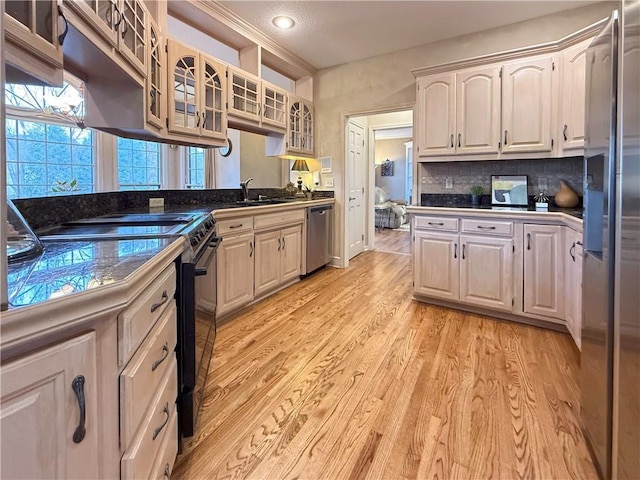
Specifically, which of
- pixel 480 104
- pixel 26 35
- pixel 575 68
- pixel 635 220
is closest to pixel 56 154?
pixel 26 35

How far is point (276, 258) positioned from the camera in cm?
341

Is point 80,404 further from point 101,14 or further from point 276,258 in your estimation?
point 276,258

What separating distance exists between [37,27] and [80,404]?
0.98m

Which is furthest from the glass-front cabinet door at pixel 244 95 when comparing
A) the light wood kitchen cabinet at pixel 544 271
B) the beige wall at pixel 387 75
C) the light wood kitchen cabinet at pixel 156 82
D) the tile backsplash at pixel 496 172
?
the light wood kitchen cabinet at pixel 544 271

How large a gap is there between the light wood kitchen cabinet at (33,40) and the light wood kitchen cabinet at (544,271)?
287 cm

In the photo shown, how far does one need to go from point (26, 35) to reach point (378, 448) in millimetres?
1770

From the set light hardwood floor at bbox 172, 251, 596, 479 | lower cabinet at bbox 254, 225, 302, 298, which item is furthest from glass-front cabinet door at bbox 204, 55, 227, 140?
light hardwood floor at bbox 172, 251, 596, 479

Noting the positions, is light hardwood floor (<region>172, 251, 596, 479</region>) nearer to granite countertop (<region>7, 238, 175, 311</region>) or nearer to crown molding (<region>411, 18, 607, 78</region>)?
granite countertop (<region>7, 238, 175, 311</region>)

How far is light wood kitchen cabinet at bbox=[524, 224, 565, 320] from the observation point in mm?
2516

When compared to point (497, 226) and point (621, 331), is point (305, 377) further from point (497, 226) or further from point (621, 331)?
point (497, 226)

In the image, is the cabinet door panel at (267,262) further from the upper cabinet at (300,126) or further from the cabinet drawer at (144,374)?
the cabinet drawer at (144,374)

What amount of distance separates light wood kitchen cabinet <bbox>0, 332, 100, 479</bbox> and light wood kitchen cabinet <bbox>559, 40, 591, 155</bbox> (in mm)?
3264

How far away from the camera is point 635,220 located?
1000 mm

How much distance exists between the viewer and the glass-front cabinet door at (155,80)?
7.02 feet
